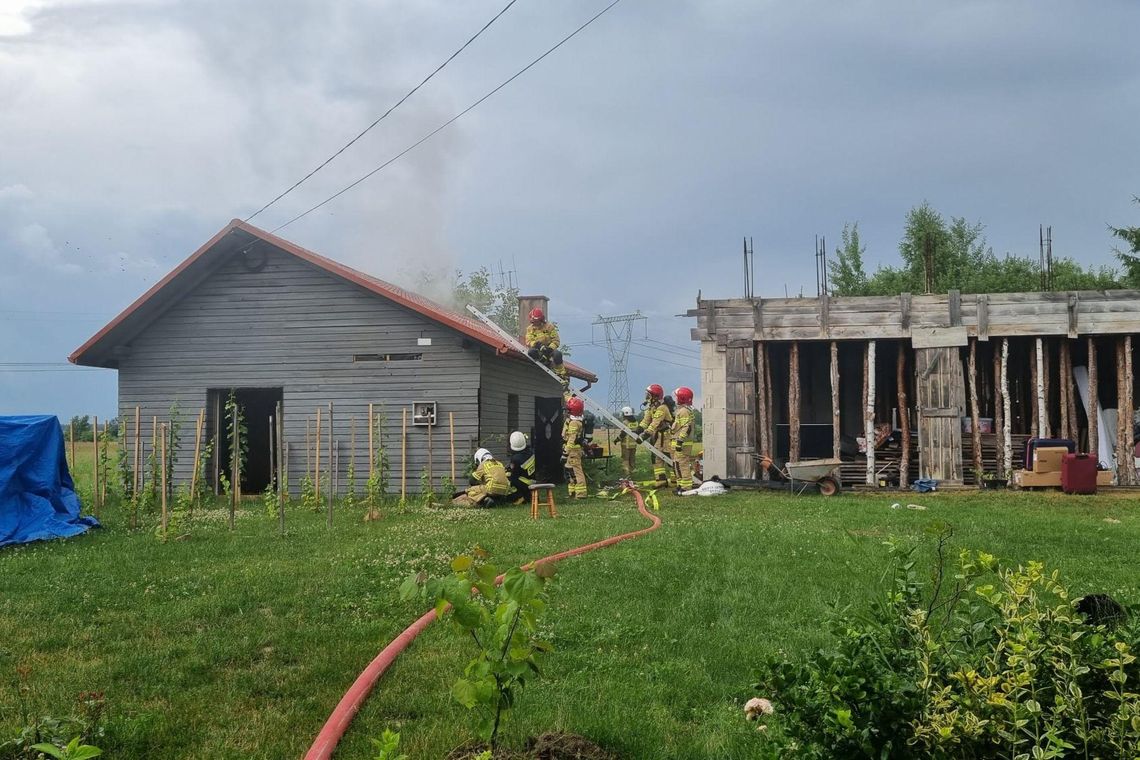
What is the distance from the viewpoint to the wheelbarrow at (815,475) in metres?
17.3

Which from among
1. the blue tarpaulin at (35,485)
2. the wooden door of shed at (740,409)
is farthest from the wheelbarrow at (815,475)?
the blue tarpaulin at (35,485)

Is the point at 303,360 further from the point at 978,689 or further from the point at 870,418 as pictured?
the point at 978,689

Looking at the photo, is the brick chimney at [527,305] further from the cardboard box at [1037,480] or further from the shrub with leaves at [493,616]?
the shrub with leaves at [493,616]

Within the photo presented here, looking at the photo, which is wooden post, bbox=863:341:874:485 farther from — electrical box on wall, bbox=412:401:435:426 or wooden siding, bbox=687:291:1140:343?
electrical box on wall, bbox=412:401:435:426

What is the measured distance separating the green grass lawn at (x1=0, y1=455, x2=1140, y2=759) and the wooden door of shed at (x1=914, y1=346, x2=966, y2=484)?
578 centimetres

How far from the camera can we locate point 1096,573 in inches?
323

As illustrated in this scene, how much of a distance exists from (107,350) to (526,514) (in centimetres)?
1109

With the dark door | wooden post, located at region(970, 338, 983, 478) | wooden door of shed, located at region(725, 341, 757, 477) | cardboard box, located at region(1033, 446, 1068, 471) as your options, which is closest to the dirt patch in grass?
wooden door of shed, located at region(725, 341, 757, 477)

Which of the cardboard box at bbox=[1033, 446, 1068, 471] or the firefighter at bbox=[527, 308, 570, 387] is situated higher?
the firefighter at bbox=[527, 308, 570, 387]

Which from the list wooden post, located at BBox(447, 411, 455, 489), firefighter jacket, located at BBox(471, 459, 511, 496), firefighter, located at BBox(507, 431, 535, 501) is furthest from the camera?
wooden post, located at BBox(447, 411, 455, 489)

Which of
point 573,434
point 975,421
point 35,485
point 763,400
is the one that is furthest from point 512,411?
point 35,485

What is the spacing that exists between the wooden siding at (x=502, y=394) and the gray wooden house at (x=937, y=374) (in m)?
4.42

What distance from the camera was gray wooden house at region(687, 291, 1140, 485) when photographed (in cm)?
1798

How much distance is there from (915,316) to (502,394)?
9117 mm
